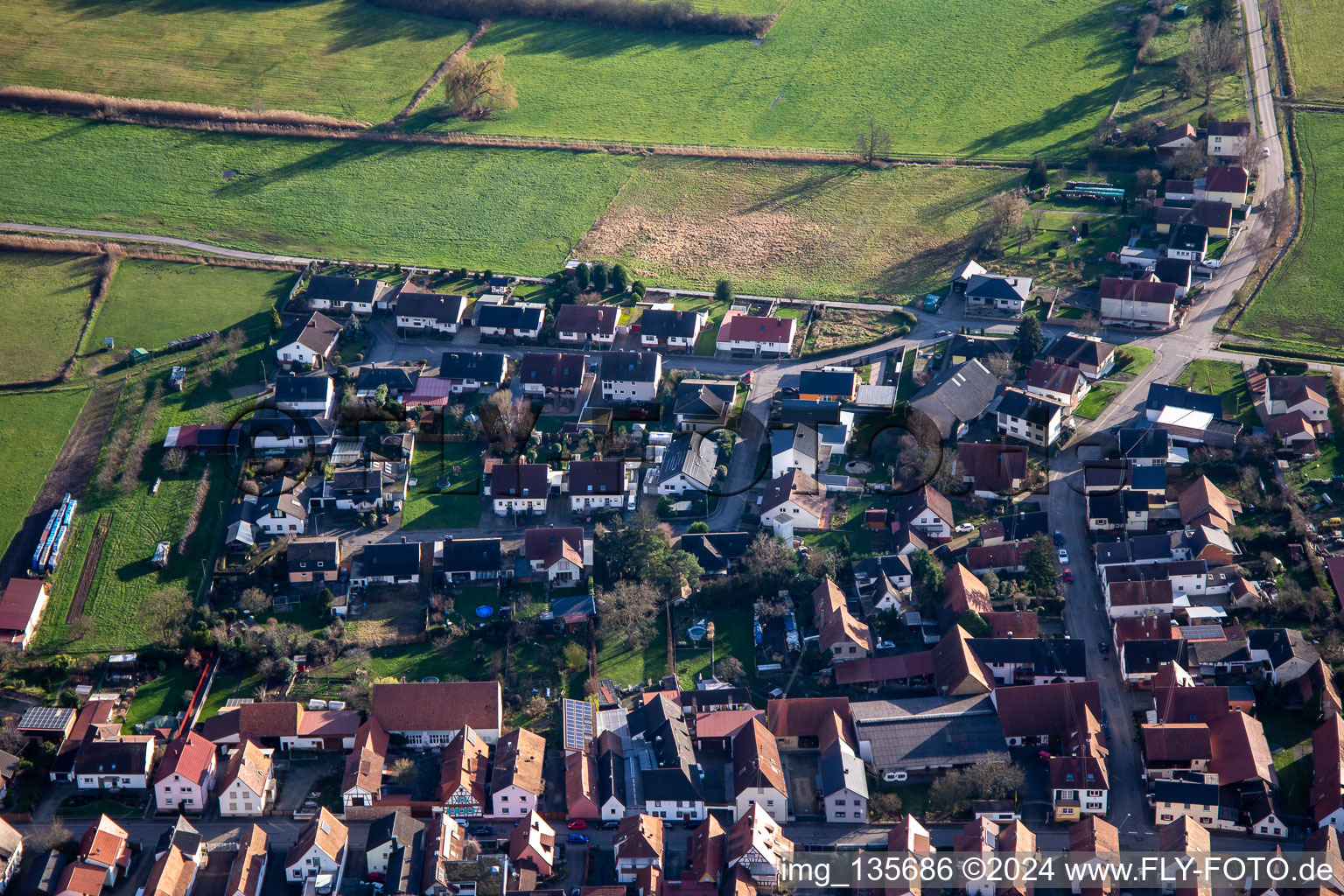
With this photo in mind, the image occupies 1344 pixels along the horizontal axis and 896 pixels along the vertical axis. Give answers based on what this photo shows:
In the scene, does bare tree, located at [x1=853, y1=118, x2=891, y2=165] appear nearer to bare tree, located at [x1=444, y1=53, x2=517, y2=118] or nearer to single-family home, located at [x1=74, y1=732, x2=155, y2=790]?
bare tree, located at [x1=444, y1=53, x2=517, y2=118]

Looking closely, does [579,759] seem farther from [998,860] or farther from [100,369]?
[100,369]

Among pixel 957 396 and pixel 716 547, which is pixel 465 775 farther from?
pixel 957 396

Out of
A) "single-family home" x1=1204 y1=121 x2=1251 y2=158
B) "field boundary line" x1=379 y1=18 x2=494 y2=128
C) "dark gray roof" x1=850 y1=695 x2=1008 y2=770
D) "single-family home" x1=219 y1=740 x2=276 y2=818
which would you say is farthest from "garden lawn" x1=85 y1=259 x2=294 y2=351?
"single-family home" x1=1204 y1=121 x2=1251 y2=158

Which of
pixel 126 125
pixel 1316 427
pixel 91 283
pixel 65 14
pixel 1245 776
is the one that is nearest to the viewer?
pixel 1245 776

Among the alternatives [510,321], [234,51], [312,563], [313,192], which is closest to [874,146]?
[510,321]

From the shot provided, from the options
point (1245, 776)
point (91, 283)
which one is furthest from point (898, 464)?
point (91, 283)

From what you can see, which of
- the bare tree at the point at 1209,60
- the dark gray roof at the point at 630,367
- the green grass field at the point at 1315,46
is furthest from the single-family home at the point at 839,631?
the green grass field at the point at 1315,46

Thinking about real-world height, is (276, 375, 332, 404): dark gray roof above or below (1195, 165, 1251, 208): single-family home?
below

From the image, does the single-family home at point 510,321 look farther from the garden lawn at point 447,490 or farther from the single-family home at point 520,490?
the single-family home at point 520,490
